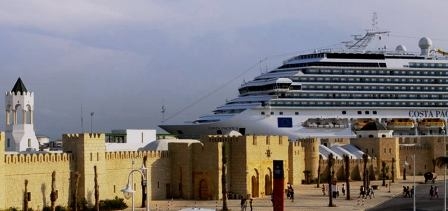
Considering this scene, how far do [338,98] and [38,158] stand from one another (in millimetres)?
48965

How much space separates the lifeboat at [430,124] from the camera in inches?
3410

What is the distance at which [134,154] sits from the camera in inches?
1875

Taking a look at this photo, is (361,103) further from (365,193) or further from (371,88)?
(365,193)

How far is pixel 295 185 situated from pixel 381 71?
30.1 metres

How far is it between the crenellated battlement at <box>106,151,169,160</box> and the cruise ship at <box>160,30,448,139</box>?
30.3 m

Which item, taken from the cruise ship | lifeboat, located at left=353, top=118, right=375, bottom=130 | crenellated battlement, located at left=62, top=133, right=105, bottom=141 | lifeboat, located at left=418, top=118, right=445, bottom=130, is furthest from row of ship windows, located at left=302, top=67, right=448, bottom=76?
crenellated battlement, located at left=62, top=133, right=105, bottom=141

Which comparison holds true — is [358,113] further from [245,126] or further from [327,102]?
[245,126]

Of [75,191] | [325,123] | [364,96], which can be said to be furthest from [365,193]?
[364,96]

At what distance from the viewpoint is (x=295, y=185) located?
62.1m

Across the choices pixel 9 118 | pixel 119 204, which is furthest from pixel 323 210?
pixel 9 118

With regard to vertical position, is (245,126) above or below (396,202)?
above

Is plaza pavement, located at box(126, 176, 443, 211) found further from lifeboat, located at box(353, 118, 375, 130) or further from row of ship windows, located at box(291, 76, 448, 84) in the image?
row of ship windows, located at box(291, 76, 448, 84)

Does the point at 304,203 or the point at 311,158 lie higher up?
the point at 311,158

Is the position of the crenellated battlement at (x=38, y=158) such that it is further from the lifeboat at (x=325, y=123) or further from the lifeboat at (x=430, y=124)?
the lifeboat at (x=430, y=124)
